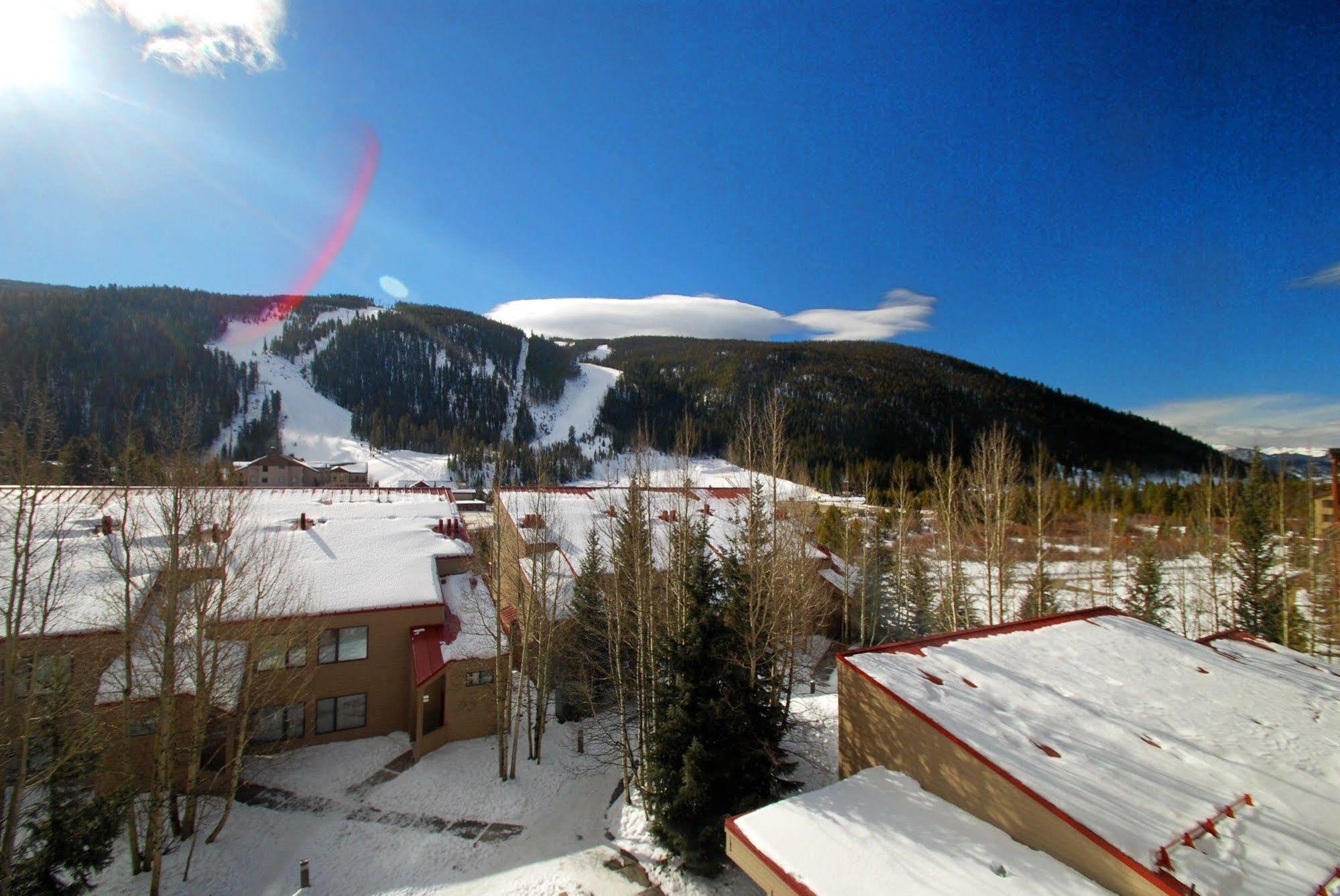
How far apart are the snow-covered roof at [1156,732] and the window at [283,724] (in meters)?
17.3

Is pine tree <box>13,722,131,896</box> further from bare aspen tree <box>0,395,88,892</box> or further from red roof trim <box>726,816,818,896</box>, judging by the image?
red roof trim <box>726,816,818,896</box>

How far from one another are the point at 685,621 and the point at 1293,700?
11974mm

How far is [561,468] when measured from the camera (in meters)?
106

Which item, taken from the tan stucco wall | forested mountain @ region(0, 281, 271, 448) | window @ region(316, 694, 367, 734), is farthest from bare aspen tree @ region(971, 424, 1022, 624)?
forested mountain @ region(0, 281, 271, 448)

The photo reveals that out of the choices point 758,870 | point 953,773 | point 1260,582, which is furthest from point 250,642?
point 1260,582

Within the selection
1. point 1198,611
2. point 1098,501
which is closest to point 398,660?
point 1198,611

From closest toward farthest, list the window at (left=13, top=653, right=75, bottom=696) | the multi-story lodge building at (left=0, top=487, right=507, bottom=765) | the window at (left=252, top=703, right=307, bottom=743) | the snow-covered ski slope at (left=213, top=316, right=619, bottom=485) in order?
the window at (left=13, top=653, right=75, bottom=696) < the multi-story lodge building at (left=0, top=487, right=507, bottom=765) < the window at (left=252, top=703, right=307, bottom=743) < the snow-covered ski slope at (left=213, top=316, right=619, bottom=485)

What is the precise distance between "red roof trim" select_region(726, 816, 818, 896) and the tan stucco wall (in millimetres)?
3254

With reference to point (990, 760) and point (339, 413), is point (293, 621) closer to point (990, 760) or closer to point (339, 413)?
point (990, 760)

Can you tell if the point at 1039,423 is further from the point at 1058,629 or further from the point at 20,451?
the point at 20,451

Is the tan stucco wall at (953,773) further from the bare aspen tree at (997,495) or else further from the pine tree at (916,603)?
the pine tree at (916,603)

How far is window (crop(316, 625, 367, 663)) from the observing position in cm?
1731

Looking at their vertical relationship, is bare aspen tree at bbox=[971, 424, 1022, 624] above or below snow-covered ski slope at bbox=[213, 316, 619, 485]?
below

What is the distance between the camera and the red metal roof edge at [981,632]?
36.5ft
